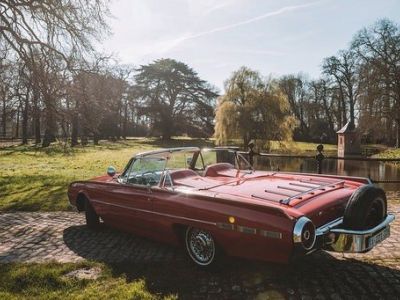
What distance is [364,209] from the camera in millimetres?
4242

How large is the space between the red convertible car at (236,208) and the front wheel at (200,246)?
1cm

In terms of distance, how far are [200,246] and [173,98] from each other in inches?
2172

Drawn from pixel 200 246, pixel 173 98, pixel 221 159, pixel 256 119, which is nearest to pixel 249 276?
pixel 200 246

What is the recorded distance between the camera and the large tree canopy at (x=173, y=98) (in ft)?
189

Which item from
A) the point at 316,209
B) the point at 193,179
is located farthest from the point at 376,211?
the point at 193,179

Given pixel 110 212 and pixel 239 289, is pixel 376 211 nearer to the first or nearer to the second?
pixel 239 289

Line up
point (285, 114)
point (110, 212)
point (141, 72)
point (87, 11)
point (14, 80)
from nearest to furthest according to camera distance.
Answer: point (110, 212) → point (87, 11) → point (14, 80) → point (285, 114) → point (141, 72)

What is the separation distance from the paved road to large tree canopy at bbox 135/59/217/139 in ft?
168

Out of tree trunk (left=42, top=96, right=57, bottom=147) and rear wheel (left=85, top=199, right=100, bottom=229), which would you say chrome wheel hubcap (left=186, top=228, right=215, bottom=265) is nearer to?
rear wheel (left=85, top=199, right=100, bottom=229)

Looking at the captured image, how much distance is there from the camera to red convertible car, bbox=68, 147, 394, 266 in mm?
3967

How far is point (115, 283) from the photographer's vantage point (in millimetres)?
4438

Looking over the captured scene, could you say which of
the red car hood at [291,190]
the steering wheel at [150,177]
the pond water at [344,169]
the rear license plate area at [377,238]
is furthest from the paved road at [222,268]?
the pond water at [344,169]

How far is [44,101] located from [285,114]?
25.8 meters

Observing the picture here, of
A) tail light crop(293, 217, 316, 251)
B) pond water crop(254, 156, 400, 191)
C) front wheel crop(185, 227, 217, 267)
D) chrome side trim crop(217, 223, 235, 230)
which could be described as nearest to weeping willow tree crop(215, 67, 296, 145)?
pond water crop(254, 156, 400, 191)
